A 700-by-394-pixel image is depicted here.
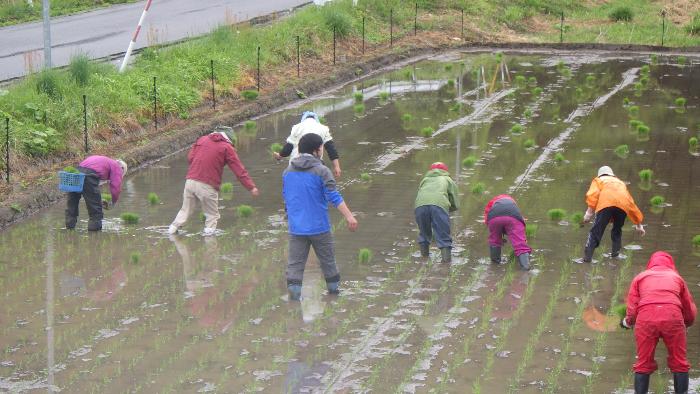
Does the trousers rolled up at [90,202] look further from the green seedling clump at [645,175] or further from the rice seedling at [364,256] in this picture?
the green seedling clump at [645,175]

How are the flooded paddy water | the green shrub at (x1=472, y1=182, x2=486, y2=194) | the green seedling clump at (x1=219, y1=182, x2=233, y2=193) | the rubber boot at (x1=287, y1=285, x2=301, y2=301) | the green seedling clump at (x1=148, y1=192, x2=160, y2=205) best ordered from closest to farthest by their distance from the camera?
the flooded paddy water, the rubber boot at (x1=287, y1=285, x2=301, y2=301), the green seedling clump at (x1=148, y1=192, x2=160, y2=205), the green shrub at (x1=472, y1=182, x2=486, y2=194), the green seedling clump at (x1=219, y1=182, x2=233, y2=193)

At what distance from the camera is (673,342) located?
28.4 feet

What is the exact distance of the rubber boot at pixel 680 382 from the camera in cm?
881

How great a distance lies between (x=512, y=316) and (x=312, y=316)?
6.35ft

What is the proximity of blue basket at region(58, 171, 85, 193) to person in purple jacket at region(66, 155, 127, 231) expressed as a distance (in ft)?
0.24

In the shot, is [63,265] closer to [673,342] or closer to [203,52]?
[673,342]

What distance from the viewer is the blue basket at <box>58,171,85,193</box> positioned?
541 inches

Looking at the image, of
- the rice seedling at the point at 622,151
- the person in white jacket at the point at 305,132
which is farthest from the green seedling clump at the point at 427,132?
the person in white jacket at the point at 305,132

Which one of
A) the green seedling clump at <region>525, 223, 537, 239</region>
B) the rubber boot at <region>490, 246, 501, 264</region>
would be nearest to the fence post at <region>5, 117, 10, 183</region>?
the rubber boot at <region>490, 246, 501, 264</region>

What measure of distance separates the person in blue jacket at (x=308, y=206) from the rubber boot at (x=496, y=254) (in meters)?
2.11

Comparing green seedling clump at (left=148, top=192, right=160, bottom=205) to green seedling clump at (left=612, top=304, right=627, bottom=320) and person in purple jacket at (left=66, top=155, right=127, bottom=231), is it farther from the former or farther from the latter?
green seedling clump at (left=612, top=304, right=627, bottom=320)

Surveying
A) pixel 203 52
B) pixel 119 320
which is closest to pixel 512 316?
pixel 119 320

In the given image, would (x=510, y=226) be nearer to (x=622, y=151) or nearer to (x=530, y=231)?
(x=530, y=231)

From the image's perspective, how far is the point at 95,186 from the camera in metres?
13.9
